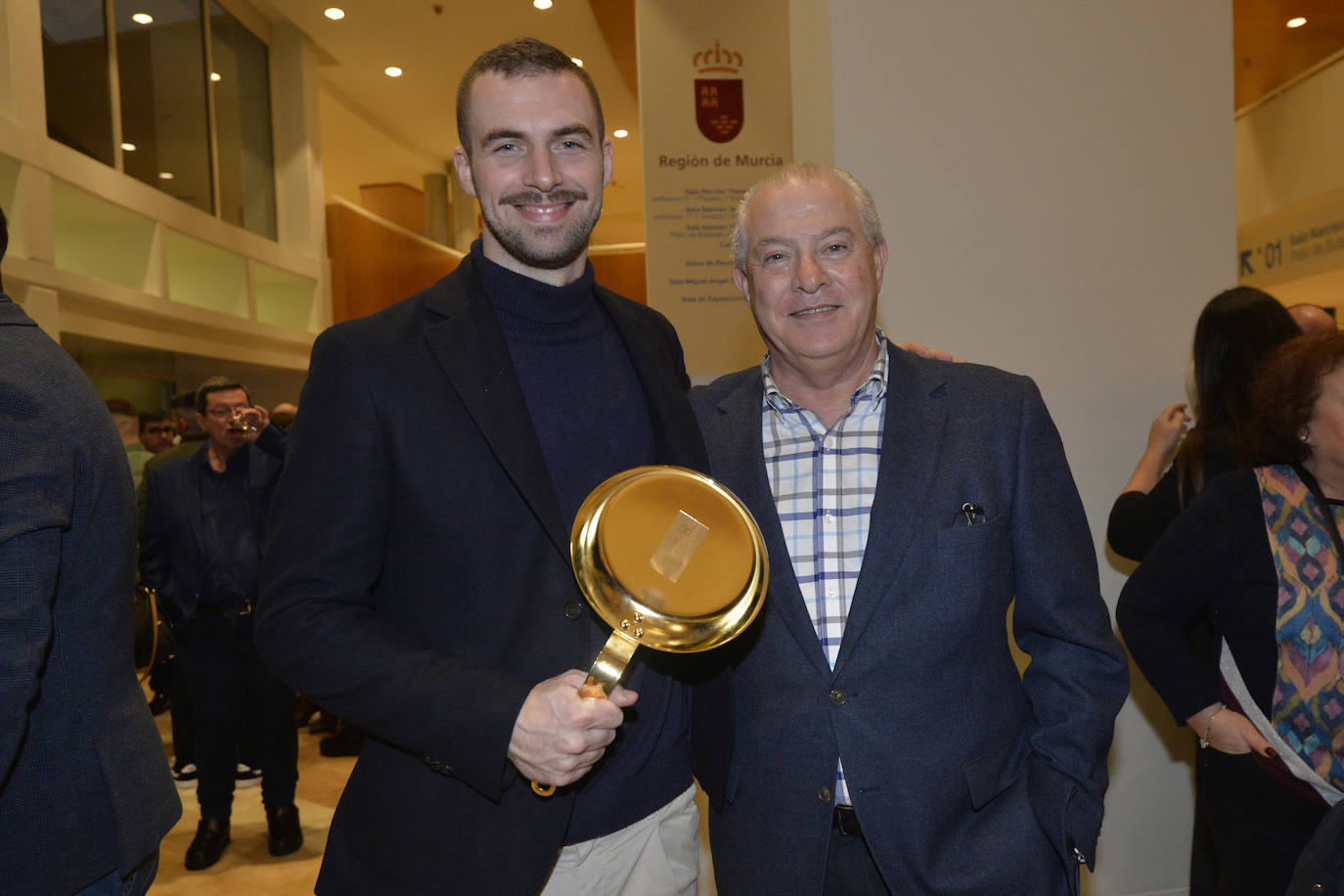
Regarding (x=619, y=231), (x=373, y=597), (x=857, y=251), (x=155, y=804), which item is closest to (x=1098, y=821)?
(x=857, y=251)

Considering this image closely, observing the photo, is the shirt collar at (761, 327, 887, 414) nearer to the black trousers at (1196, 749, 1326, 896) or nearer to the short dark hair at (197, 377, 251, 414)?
the black trousers at (1196, 749, 1326, 896)

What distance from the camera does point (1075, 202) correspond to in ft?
11.3

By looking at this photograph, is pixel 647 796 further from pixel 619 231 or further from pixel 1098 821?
pixel 619 231

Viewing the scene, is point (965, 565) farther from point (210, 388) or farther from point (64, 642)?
point (210, 388)

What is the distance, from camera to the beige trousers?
66.4 inches

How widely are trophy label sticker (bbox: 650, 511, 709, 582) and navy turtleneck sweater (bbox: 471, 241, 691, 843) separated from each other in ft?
0.70

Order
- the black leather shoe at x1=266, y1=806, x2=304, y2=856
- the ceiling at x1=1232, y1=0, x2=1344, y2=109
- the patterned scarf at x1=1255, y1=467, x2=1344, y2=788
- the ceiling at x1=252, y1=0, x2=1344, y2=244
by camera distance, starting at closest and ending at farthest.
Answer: the patterned scarf at x1=1255, y1=467, x2=1344, y2=788
the black leather shoe at x1=266, y1=806, x2=304, y2=856
the ceiling at x1=1232, y1=0, x2=1344, y2=109
the ceiling at x1=252, y1=0, x2=1344, y2=244

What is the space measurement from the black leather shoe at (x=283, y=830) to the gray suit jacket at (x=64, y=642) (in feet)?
10.7

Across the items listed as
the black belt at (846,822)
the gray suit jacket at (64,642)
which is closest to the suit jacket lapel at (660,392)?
the black belt at (846,822)

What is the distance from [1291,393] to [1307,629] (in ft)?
1.91

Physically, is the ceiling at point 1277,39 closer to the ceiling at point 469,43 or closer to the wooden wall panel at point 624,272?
the ceiling at point 469,43

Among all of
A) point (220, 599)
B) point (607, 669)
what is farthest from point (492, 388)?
point (220, 599)

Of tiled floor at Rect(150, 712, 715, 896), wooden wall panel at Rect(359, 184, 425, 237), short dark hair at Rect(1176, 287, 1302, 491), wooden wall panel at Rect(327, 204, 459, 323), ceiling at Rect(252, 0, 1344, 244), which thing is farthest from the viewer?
wooden wall panel at Rect(359, 184, 425, 237)

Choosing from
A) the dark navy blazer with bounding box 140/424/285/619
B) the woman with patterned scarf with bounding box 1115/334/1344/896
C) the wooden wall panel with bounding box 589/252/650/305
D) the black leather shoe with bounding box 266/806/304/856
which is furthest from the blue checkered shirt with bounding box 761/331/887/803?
the wooden wall panel with bounding box 589/252/650/305
